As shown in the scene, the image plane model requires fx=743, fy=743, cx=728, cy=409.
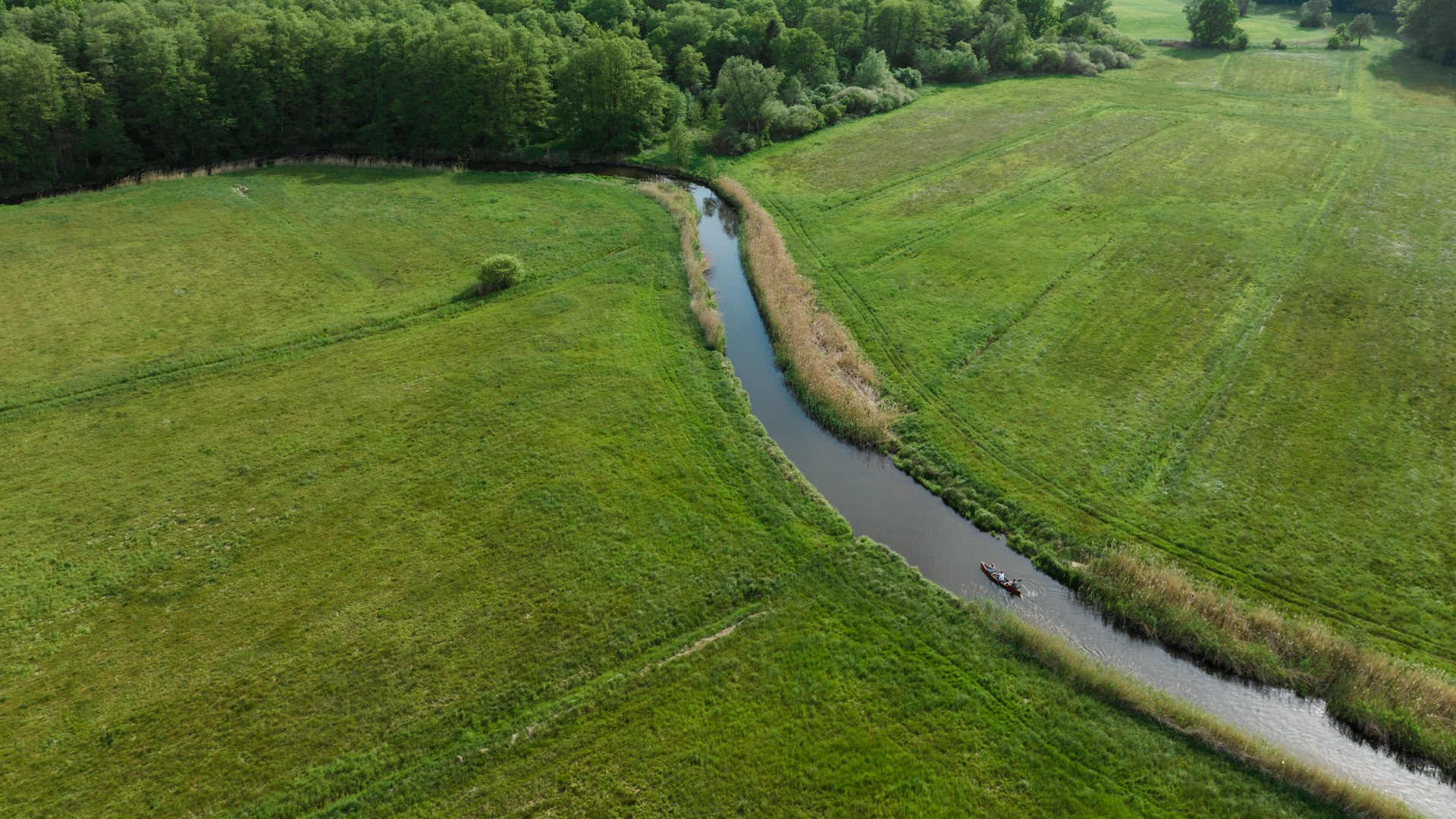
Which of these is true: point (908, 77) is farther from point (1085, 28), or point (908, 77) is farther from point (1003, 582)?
point (1003, 582)

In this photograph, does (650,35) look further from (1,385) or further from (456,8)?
(1,385)

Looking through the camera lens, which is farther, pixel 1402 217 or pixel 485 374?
pixel 1402 217

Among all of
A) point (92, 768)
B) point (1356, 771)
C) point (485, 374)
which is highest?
point (485, 374)

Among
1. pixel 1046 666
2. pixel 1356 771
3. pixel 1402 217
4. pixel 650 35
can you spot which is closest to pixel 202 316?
pixel 1046 666

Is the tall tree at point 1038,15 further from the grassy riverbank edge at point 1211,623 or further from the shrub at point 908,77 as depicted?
the grassy riverbank edge at point 1211,623

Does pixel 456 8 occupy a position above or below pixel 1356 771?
above
